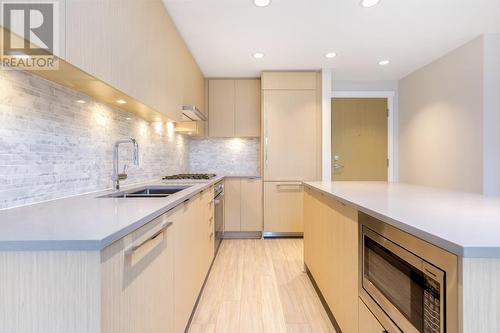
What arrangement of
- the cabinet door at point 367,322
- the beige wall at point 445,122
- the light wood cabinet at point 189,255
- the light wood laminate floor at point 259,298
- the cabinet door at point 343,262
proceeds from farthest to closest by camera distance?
the beige wall at point 445,122
the light wood laminate floor at point 259,298
the light wood cabinet at point 189,255
the cabinet door at point 343,262
the cabinet door at point 367,322

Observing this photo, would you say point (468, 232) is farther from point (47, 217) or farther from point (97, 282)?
point (47, 217)

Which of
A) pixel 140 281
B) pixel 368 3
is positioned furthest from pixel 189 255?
pixel 368 3

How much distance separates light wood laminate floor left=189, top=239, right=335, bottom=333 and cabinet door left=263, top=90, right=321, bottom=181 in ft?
4.00

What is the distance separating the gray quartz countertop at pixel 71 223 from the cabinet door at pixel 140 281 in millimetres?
47

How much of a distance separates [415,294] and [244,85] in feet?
12.2

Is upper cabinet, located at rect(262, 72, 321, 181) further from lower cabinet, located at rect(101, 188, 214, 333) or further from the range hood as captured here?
lower cabinet, located at rect(101, 188, 214, 333)

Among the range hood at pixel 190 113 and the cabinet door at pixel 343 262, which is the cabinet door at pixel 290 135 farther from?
the cabinet door at pixel 343 262

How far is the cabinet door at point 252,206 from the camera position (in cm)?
377

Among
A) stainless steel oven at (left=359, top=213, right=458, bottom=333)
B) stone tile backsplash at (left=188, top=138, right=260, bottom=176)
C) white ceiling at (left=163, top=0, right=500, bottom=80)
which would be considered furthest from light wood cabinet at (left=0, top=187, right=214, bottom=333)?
stone tile backsplash at (left=188, top=138, right=260, bottom=176)

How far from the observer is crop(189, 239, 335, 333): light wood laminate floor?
1.73 metres

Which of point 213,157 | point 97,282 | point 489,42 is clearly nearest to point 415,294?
point 97,282

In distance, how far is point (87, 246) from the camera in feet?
2.15

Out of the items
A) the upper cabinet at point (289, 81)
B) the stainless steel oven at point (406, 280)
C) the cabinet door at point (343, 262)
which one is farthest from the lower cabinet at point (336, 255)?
the upper cabinet at point (289, 81)

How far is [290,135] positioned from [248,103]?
90 cm
